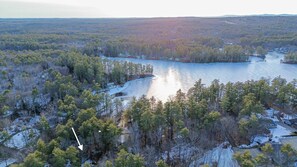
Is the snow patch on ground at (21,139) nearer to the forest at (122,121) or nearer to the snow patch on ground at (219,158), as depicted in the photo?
the forest at (122,121)

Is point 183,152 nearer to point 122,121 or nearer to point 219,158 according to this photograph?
point 219,158

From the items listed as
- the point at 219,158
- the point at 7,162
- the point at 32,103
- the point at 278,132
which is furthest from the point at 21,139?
the point at 278,132

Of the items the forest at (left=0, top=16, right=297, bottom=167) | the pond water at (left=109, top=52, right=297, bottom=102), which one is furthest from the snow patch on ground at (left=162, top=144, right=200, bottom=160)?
the pond water at (left=109, top=52, right=297, bottom=102)

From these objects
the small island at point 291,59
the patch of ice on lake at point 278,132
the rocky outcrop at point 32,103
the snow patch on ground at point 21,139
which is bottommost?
the snow patch on ground at point 21,139

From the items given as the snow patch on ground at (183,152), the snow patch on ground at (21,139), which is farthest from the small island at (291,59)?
the snow patch on ground at (21,139)

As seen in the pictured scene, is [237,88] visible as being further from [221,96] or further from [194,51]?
[194,51]

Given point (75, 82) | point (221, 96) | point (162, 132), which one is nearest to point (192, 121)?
point (162, 132)
